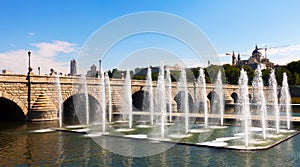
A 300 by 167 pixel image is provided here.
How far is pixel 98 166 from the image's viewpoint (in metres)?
11.4

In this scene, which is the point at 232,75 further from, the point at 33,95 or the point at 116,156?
the point at 116,156

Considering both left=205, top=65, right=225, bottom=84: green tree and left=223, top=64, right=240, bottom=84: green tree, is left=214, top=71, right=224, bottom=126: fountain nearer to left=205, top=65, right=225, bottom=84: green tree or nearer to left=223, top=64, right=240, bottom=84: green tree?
left=205, top=65, right=225, bottom=84: green tree

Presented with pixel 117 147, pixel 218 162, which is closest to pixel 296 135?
pixel 218 162

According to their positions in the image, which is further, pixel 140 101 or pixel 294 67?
pixel 294 67

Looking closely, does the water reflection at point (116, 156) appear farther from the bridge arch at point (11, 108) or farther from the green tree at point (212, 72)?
the green tree at point (212, 72)

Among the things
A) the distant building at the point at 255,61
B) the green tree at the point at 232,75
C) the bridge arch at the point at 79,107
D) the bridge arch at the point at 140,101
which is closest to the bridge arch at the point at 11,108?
the bridge arch at the point at 79,107

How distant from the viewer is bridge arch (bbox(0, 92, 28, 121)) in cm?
2517

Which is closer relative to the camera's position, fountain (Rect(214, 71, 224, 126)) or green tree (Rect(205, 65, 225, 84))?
fountain (Rect(214, 71, 224, 126))

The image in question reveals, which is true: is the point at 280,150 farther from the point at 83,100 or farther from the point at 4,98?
the point at 83,100

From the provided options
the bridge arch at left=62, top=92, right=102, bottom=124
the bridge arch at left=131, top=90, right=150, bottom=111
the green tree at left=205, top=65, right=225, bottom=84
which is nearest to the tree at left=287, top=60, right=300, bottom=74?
the green tree at left=205, top=65, right=225, bottom=84

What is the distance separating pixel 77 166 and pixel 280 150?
8.91 meters

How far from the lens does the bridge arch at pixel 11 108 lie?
25.2 m

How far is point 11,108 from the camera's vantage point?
89.1 feet

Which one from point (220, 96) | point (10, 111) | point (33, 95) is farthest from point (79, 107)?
point (220, 96)
